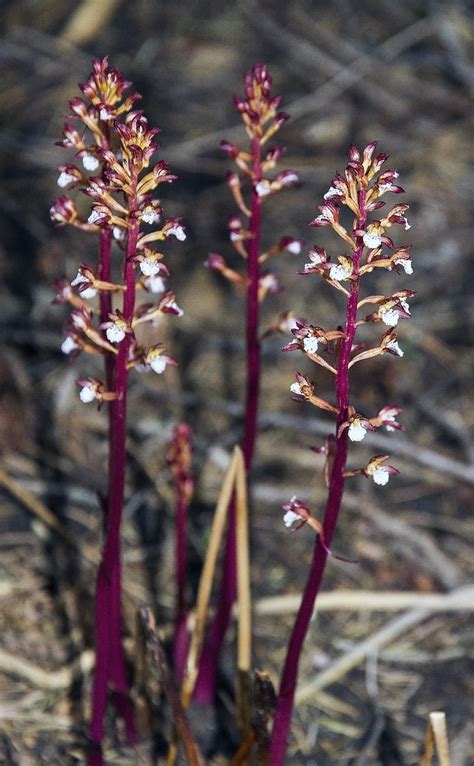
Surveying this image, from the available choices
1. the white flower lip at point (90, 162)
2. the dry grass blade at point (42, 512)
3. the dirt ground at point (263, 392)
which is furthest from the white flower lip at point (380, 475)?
the dry grass blade at point (42, 512)

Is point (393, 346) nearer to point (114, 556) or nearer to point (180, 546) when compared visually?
point (114, 556)

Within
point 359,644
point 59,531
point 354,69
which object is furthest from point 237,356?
point 354,69

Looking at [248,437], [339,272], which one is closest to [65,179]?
[339,272]

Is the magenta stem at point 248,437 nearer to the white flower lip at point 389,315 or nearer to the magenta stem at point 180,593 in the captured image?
the magenta stem at point 180,593

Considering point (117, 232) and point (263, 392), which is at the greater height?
point (263, 392)

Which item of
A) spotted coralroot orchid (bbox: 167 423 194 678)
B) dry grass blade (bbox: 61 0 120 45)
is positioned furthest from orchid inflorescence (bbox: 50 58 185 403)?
dry grass blade (bbox: 61 0 120 45)

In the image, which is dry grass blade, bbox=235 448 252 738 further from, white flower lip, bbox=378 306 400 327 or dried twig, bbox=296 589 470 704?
white flower lip, bbox=378 306 400 327

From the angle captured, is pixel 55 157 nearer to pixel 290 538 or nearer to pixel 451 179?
pixel 451 179
